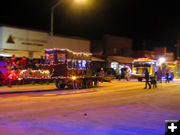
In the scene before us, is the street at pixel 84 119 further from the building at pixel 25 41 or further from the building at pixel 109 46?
the building at pixel 109 46

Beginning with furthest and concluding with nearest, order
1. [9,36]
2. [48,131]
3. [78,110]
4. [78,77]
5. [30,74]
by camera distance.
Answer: [9,36] → [78,77] → [30,74] → [78,110] → [48,131]

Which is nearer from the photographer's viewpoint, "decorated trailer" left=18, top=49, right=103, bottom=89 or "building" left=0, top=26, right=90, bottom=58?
"decorated trailer" left=18, top=49, right=103, bottom=89

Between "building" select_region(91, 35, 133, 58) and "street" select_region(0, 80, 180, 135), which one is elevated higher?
"building" select_region(91, 35, 133, 58)

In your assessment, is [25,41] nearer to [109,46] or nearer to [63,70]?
[63,70]

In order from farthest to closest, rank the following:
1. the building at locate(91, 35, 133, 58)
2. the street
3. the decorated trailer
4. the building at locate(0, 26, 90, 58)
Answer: the building at locate(91, 35, 133, 58) < the building at locate(0, 26, 90, 58) < the decorated trailer < the street

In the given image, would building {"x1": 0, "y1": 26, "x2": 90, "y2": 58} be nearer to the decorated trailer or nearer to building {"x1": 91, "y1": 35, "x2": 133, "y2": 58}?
the decorated trailer

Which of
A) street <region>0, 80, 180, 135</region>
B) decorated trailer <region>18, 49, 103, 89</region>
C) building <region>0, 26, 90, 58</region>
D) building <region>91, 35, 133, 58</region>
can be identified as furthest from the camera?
building <region>91, 35, 133, 58</region>

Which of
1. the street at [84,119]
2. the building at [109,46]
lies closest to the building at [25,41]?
the building at [109,46]

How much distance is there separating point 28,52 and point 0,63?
1032 centimetres

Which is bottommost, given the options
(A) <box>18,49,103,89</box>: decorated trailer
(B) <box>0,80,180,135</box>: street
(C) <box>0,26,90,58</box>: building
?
(B) <box>0,80,180,135</box>: street

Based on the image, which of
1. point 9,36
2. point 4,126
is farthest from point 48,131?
point 9,36

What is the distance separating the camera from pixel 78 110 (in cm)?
1105

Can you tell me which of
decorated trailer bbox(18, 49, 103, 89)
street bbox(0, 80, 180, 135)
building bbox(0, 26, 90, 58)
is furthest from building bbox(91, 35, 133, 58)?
street bbox(0, 80, 180, 135)

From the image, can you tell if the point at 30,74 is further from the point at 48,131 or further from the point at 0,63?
the point at 48,131
